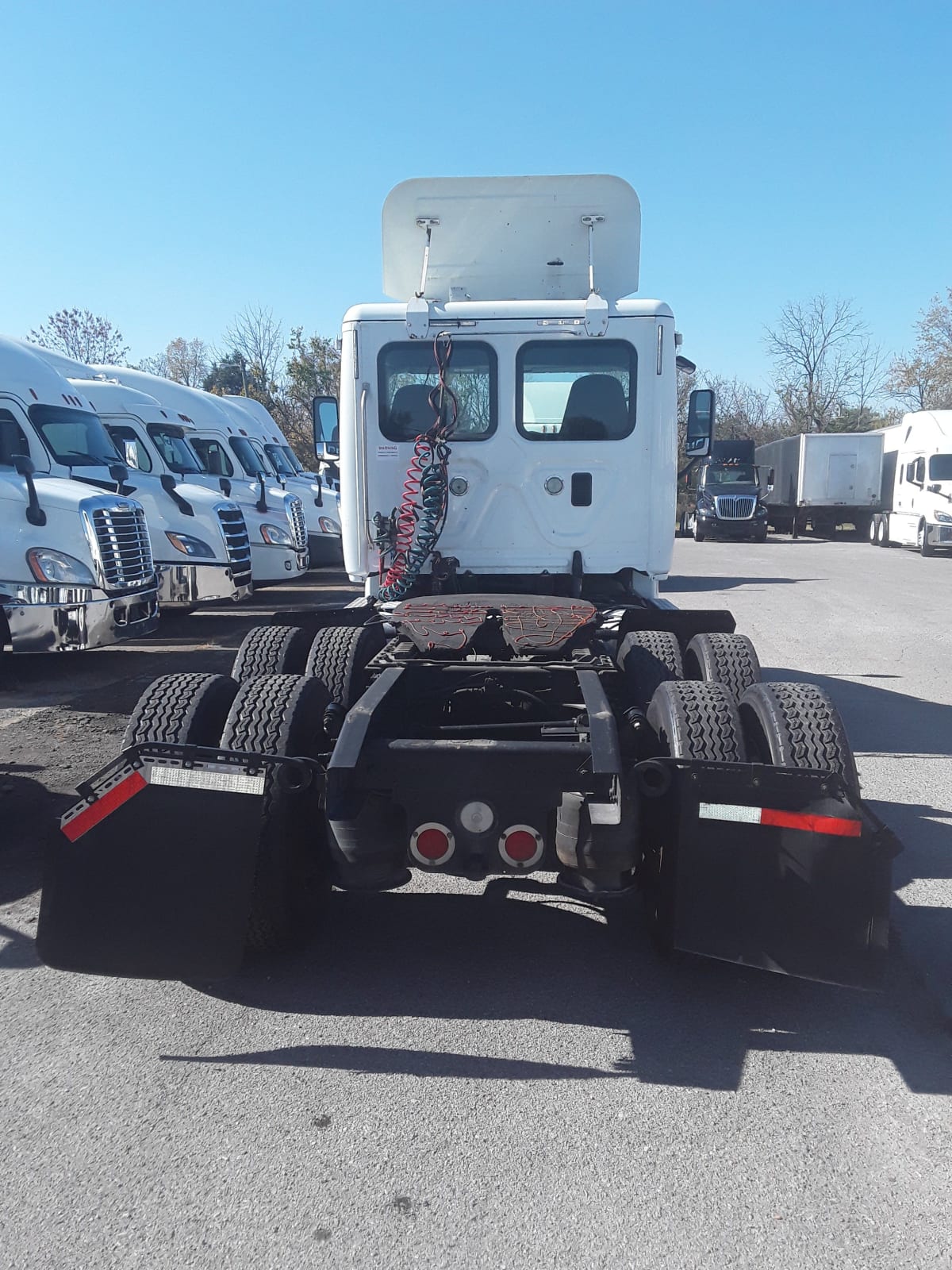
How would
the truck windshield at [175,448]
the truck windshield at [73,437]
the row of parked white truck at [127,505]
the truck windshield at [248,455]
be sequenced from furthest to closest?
the truck windshield at [248,455]
the truck windshield at [175,448]
the truck windshield at [73,437]
the row of parked white truck at [127,505]

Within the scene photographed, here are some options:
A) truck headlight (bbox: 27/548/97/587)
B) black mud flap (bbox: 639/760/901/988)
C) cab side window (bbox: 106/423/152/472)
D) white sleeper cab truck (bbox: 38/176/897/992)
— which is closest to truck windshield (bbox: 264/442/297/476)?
A: cab side window (bbox: 106/423/152/472)

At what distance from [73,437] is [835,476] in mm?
26382

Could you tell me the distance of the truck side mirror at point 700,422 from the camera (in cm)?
743

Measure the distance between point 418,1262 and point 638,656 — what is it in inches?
129

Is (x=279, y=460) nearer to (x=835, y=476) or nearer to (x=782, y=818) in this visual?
(x=782, y=818)

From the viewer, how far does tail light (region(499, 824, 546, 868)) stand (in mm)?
3449

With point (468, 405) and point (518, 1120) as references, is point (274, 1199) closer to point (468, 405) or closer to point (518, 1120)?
point (518, 1120)

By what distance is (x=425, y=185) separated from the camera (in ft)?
23.0

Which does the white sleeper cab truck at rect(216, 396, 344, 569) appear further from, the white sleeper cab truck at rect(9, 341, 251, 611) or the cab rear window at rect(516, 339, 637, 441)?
the cab rear window at rect(516, 339, 637, 441)

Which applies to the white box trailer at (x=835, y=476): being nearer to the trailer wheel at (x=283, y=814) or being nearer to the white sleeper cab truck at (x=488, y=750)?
the white sleeper cab truck at (x=488, y=750)

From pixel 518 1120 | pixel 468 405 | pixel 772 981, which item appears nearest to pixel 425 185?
pixel 468 405

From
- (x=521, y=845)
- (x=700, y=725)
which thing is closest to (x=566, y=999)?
(x=521, y=845)

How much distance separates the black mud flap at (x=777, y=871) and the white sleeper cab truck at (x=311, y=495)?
15.5 m

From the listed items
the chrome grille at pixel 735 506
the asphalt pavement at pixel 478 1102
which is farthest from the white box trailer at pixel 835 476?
the asphalt pavement at pixel 478 1102
